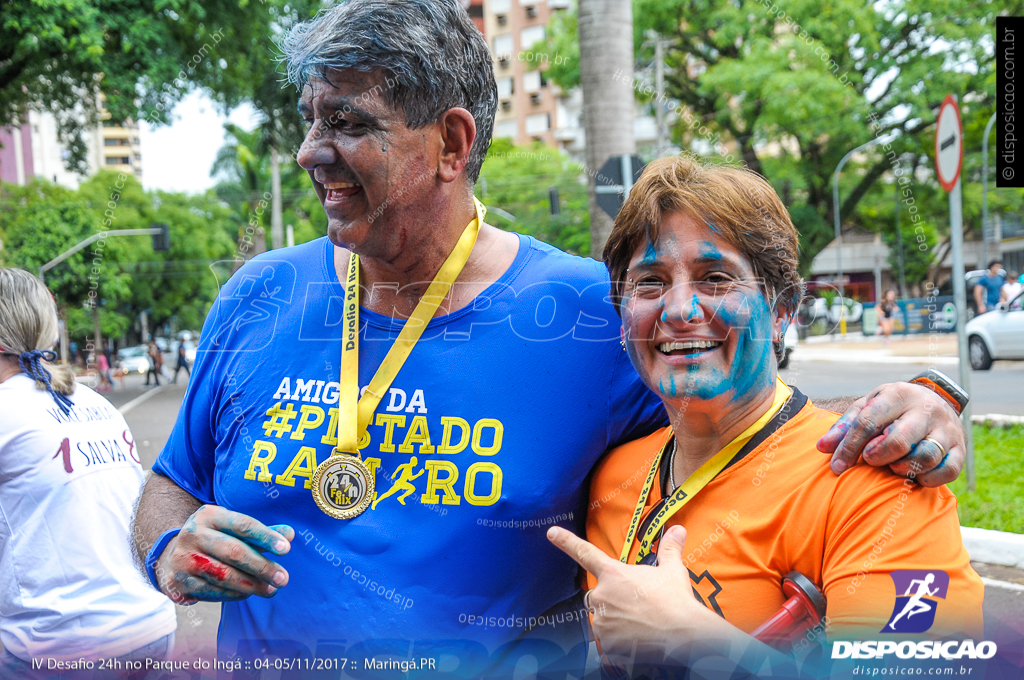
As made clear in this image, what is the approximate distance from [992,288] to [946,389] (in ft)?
50.7

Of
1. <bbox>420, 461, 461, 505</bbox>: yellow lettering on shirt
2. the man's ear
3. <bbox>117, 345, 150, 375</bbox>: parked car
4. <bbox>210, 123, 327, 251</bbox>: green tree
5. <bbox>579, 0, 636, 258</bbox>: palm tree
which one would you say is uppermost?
<bbox>210, 123, 327, 251</bbox>: green tree

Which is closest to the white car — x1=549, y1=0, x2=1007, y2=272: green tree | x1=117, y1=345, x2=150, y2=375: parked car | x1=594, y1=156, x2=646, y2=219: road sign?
x1=549, y1=0, x2=1007, y2=272: green tree

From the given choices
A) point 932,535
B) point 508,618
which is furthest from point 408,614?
point 932,535

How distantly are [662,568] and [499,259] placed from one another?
0.80 m

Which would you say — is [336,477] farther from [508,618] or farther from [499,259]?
[499,259]

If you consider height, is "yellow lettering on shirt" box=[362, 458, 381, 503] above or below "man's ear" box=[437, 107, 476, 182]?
below

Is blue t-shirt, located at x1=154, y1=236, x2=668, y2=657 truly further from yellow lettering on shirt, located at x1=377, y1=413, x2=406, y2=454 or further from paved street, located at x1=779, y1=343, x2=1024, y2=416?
paved street, located at x1=779, y1=343, x2=1024, y2=416

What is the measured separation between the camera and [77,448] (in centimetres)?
240

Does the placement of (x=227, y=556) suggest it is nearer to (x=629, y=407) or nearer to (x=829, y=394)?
(x=629, y=407)

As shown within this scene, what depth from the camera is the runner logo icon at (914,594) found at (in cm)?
121

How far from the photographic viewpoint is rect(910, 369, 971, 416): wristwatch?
4.61 ft

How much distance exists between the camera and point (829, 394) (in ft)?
36.1
